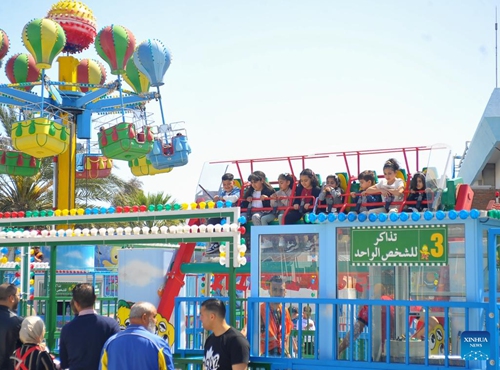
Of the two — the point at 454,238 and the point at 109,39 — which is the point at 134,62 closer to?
the point at 109,39

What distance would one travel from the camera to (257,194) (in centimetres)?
1073

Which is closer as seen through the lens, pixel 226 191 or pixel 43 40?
pixel 226 191

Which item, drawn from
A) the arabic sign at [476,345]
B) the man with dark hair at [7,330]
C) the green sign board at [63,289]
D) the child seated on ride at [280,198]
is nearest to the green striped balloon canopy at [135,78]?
the green sign board at [63,289]

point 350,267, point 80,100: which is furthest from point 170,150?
point 350,267

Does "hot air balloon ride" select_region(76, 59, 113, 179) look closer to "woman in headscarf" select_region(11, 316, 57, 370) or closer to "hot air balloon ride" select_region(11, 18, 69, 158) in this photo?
"hot air balloon ride" select_region(11, 18, 69, 158)

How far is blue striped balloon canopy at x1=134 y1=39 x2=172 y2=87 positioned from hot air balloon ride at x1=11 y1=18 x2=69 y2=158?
6.69 feet

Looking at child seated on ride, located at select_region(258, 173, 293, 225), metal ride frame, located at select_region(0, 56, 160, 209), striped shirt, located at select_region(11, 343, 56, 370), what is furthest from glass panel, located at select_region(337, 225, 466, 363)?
metal ride frame, located at select_region(0, 56, 160, 209)

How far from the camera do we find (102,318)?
6.47 meters

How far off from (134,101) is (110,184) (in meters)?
8.99

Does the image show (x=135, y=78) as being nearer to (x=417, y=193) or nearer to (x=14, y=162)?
(x=14, y=162)

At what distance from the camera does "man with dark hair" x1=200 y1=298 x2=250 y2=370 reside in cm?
636

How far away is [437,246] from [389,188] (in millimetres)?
1447

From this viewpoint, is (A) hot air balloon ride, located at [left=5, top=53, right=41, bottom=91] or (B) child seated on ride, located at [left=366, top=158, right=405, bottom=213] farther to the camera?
(A) hot air balloon ride, located at [left=5, top=53, right=41, bottom=91]

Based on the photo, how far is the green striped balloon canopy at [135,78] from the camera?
21.1 metres
